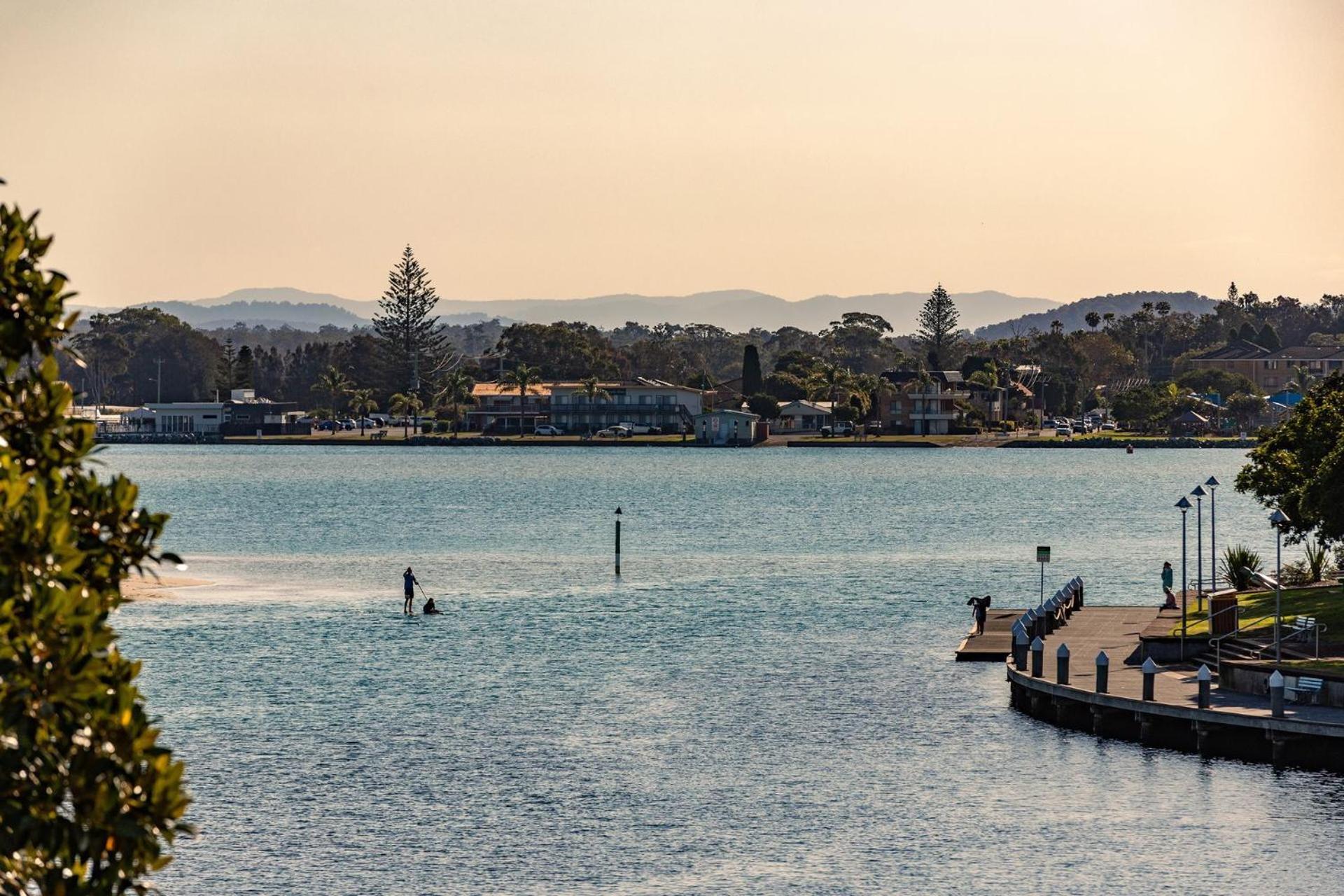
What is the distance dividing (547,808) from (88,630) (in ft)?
97.5

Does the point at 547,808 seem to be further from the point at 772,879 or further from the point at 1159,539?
the point at 1159,539

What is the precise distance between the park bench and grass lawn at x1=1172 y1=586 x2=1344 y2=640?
593 centimetres

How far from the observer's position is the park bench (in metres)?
46.1

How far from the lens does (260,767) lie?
47.2 m

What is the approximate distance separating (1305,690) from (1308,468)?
1825 cm

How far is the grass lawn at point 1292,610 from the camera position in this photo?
5415 centimetres

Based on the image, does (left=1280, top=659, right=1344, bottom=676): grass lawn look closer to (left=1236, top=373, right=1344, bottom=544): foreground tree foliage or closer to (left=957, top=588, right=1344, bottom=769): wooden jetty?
(left=957, top=588, right=1344, bottom=769): wooden jetty

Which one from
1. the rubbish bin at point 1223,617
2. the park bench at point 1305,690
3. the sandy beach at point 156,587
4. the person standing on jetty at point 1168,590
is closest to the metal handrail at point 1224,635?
the rubbish bin at point 1223,617

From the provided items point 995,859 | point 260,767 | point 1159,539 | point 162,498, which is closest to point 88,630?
point 995,859

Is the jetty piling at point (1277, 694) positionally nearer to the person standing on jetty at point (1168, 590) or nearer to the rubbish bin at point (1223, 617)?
the rubbish bin at point (1223, 617)

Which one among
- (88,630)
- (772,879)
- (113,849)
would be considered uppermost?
(88,630)

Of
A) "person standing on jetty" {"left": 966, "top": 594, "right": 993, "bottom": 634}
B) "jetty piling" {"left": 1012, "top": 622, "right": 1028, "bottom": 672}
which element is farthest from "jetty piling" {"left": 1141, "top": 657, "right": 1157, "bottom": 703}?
"person standing on jetty" {"left": 966, "top": 594, "right": 993, "bottom": 634}

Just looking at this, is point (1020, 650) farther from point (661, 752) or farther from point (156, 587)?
point (156, 587)

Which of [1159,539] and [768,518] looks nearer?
[1159,539]
